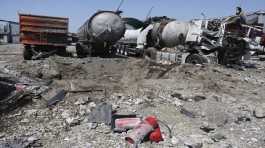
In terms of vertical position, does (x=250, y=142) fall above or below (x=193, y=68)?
below

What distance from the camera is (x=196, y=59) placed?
14031mm

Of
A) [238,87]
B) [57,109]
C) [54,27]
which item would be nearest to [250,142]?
[57,109]

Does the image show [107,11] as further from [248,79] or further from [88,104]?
[88,104]

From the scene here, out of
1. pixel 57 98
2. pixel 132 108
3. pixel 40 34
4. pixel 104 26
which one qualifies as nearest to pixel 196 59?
pixel 104 26

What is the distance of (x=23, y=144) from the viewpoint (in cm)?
515

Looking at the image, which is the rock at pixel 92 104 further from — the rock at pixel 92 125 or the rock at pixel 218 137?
the rock at pixel 218 137

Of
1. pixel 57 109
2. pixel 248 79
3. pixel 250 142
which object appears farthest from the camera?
pixel 248 79

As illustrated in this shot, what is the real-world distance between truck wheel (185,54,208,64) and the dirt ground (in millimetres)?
3085

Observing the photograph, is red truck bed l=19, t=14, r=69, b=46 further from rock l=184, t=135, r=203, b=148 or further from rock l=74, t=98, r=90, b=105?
rock l=184, t=135, r=203, b=148

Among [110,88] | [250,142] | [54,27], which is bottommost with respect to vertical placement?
[250,142]

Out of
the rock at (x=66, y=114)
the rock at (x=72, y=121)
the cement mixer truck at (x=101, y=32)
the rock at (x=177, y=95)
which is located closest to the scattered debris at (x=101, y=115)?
the rock at (x=72, y=121)

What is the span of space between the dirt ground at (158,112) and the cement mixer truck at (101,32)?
518cm

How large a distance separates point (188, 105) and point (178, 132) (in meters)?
1.61

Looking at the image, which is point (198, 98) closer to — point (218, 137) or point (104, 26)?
point (218, 137)
